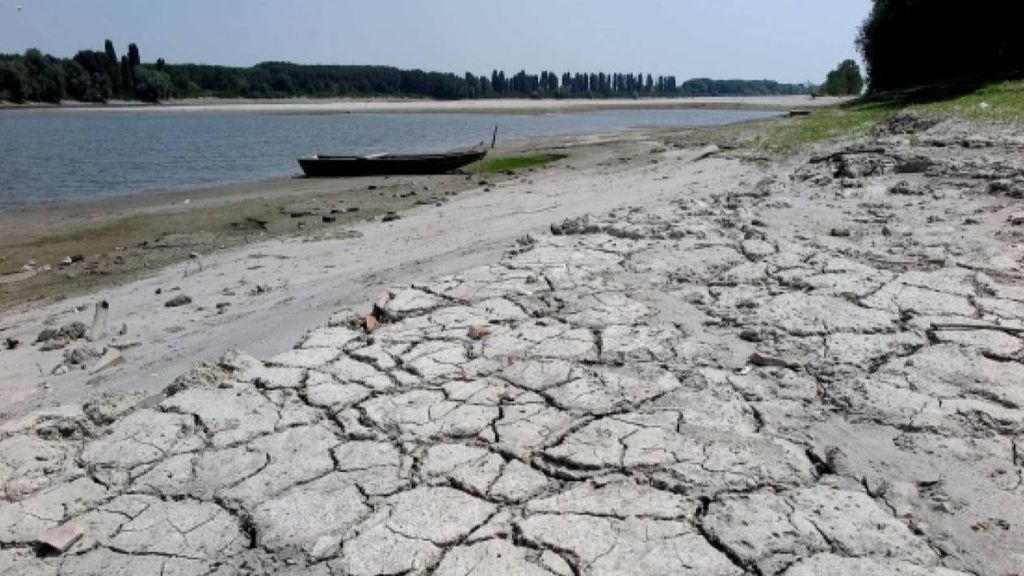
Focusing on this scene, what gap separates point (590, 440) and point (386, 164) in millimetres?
17783

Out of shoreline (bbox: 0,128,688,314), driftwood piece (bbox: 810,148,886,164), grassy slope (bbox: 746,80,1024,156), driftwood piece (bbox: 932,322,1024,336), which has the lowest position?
shoreline (bbox: 0,128,688,314)

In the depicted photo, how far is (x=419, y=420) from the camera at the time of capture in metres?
3.62

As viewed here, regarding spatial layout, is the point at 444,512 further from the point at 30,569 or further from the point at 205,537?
the point at 30,569

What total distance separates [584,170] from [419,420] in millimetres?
13696

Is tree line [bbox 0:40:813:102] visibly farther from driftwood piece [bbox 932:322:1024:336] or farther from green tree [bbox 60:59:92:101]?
driftwood piece [bbox 932:322:1024:336]

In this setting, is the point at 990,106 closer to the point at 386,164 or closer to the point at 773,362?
the point at 773,362

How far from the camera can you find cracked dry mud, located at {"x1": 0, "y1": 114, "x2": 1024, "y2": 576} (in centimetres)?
265

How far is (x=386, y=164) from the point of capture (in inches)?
797

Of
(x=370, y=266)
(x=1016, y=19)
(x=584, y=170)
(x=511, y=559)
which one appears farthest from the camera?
(x=1016, y=19)

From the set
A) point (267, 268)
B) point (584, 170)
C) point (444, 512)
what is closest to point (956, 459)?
point (444, 512)

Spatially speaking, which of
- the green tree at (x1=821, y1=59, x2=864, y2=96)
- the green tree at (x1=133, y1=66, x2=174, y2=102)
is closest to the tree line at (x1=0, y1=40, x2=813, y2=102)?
the green tree at (x1=133, y1=66, x2=174, y2=102)

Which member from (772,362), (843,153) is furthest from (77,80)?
(772,362)

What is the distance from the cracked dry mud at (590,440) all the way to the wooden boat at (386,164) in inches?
567

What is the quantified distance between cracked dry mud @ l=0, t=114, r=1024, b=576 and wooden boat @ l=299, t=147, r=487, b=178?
14405 millimetres
